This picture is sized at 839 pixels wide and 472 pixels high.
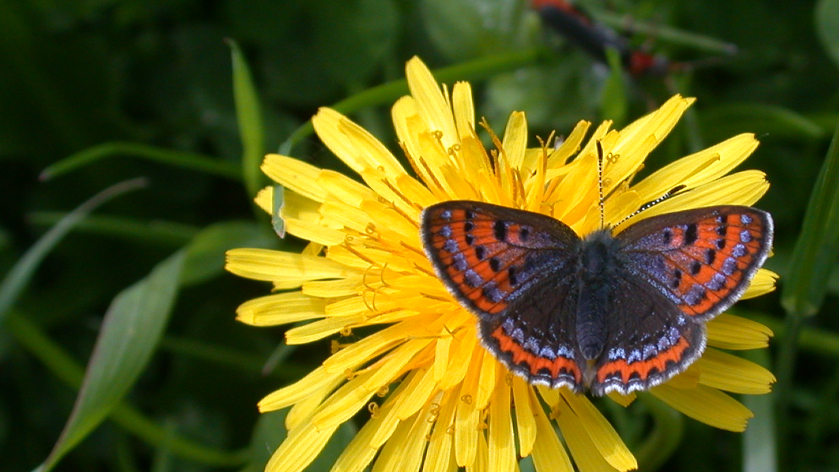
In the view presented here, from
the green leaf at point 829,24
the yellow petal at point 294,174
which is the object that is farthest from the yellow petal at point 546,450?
the green leaf at point 829,24

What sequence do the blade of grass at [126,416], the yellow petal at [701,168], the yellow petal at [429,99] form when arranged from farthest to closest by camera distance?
the blade of grass at [126,416] < the yellow petal at [429,99] < the yellow petal at [701,168]

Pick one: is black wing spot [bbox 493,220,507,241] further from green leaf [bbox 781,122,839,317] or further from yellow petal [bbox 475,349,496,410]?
green leaf [bbox 781,122,839,317]

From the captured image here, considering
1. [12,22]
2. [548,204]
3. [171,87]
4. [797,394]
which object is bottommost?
[797,394]

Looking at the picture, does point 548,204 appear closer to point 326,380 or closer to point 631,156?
point 631,156

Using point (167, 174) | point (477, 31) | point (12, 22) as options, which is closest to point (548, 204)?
point (477, 31)

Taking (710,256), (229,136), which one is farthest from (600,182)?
(229,136)

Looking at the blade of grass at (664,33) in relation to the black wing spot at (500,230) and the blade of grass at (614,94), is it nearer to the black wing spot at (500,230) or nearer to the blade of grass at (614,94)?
the blade of grass at (614,94)
